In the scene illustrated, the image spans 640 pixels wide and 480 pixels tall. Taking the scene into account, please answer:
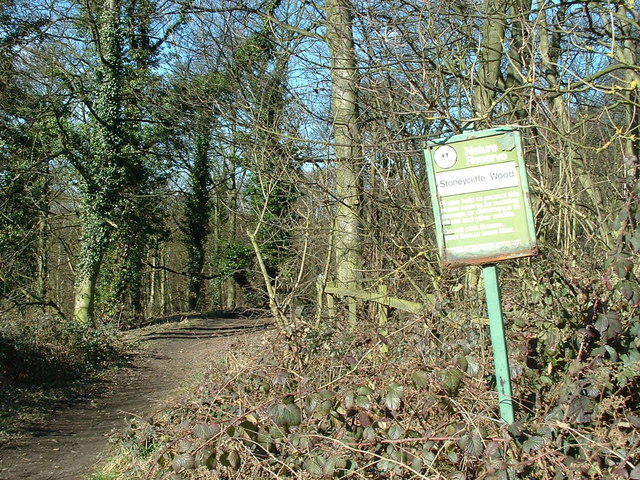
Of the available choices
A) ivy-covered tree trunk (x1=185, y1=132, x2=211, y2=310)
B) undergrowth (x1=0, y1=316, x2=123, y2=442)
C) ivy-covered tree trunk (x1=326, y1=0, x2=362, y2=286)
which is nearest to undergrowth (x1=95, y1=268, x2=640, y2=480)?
ivy-covered tree trunk (x1=326, y1=0, x2=362, y2=286)

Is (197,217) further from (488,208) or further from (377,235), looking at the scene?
(488,208)

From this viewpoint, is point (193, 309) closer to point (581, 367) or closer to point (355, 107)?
point (355, 107)

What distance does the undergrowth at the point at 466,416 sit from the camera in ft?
11.0

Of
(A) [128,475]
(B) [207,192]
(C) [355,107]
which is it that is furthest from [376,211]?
(B) [207,192]

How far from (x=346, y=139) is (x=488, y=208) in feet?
16.4

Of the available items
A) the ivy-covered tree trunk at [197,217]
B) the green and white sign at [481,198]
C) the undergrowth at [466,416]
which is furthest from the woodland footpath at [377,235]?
the ivy-covered tree trunk at [197,217]

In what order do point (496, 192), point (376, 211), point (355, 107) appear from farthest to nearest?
1. point (355, 107)
2. point (376, 211)
3. point (496, 192)

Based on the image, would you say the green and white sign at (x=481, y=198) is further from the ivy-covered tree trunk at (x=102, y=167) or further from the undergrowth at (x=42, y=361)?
the ivy-covered tree trunk at (x=102, y=167)

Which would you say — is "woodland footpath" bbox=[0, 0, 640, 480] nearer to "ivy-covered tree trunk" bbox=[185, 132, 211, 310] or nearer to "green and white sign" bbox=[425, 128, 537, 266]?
"green and white sign" bbox=[425, 128, 537, 266]

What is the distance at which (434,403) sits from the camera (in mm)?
3689

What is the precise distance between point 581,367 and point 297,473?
1.71 m

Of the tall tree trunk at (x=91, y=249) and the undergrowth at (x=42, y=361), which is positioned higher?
the tall tree trunk at (x=91, y=249)

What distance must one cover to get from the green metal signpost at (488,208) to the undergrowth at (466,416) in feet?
0.99

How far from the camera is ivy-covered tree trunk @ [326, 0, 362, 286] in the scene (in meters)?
7.84
